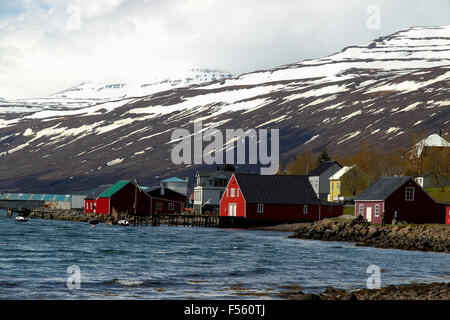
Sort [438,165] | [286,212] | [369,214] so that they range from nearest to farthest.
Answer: [369,214] → [286,212] → [438,165]

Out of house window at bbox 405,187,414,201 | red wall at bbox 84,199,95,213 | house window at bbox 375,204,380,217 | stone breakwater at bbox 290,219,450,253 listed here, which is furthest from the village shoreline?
red wall at bbox 84,199,95,213

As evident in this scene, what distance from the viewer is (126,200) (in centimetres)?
12594

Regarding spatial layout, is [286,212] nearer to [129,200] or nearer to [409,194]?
[409,194]

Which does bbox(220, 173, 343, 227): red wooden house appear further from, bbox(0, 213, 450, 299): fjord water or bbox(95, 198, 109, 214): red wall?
bbox(0, 213, 450, 299): fjord water

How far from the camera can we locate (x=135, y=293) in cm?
2834

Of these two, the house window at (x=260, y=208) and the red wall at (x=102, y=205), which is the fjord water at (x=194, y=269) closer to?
the house window at (x=260, y=208)

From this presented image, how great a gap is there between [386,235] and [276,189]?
35909mm

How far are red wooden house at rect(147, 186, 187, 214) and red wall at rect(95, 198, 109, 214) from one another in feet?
25.4

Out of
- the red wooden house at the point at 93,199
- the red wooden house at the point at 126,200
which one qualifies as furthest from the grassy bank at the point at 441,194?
the red wooden house at the point at 93,199

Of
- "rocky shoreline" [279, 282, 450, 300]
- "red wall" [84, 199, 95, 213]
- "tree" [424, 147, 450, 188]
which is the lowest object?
"rocky shoreline" [279, 282, 450, 300]

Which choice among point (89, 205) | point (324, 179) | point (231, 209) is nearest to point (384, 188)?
point (231, 209)

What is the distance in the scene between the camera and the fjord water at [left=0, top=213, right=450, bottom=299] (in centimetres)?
2928

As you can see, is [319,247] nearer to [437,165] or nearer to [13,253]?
[13,253]

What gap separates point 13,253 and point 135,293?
2171 cm
